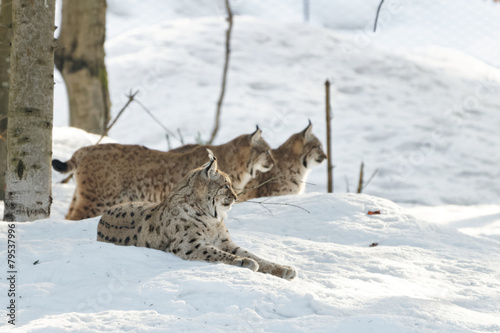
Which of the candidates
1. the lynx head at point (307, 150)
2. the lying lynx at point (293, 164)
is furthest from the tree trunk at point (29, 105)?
the lynx head at point (307, 150)

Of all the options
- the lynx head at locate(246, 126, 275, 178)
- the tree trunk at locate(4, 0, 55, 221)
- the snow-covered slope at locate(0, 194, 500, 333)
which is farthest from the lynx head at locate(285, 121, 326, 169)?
→ the tree trunk at locate(4, 0, 55, 221)

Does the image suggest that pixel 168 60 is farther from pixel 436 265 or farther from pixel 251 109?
pixel 436 265

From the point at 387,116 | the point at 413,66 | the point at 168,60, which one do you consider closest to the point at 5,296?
the point at 387,116


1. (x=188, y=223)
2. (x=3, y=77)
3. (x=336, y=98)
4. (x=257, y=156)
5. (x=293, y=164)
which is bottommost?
(x=188, y=223)

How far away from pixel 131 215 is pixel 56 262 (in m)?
1.00

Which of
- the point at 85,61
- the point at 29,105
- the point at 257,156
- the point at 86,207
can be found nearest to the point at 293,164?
the point at 257,156

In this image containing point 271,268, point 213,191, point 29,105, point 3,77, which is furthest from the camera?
point 3,77

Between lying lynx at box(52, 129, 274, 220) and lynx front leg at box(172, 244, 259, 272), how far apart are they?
267 centimetres

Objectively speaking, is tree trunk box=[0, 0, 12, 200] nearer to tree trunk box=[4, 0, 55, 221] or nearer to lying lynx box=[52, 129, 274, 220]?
lying lynx box=[52, 129, 274, 220]

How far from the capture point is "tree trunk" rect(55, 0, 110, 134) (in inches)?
488

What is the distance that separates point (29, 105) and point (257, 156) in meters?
3.12

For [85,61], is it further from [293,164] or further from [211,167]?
[211,167]

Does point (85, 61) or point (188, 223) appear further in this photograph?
point (85, 61)

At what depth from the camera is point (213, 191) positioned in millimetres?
5434
